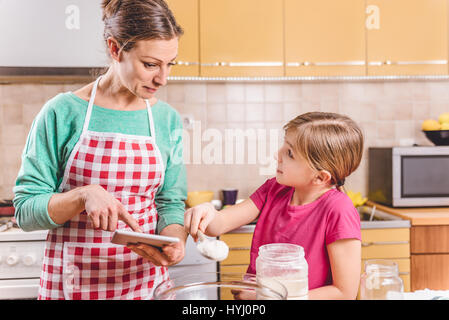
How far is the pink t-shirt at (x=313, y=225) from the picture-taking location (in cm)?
77

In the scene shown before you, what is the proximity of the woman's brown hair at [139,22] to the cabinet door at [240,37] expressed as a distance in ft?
3.91

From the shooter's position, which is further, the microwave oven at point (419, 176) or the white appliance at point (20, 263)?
the microwave oven at point (419, 176)

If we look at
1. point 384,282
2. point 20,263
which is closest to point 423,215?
point 384,282

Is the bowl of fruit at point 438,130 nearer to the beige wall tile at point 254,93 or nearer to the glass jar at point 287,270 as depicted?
the beige wall tile at point 254,93

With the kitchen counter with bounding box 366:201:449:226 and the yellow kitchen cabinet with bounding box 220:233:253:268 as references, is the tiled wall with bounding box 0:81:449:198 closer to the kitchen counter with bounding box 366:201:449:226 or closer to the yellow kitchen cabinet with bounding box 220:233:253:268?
the kitchen counter with bounding box 366:201:449:226

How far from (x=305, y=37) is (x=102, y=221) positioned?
64.8 inches

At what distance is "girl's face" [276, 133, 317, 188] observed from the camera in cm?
84

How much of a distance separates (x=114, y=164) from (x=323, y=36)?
4.90 feet

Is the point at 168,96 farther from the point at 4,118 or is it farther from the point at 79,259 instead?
the point at 79,259

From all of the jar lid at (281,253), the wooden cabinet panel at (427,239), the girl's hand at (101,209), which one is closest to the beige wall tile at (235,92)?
the wooden cabinet panel at (427,239)

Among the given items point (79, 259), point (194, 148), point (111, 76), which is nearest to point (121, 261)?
point (79, 259)

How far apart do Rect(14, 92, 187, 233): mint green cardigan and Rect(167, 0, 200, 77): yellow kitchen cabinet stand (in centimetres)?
108
